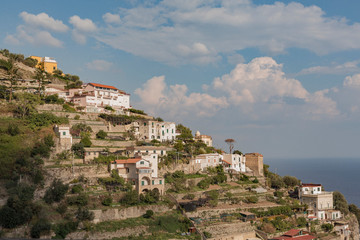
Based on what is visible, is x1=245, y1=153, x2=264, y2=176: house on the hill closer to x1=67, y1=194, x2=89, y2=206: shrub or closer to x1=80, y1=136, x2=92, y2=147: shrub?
x1=80, y1=136, x2=92, y2=147: shrub

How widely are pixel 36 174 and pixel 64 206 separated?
5520mm

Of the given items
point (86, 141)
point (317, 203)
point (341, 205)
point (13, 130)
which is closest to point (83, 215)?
point (86, 141)

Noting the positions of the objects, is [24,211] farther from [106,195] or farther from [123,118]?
[123,118]

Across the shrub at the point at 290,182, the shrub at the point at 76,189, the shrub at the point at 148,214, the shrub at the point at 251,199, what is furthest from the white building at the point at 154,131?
the shrub at the point at 290,182

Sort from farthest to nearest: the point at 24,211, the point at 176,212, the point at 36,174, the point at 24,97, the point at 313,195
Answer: the point at 313,195 → the point at 24,97 → the point at 176,212 → the point at 36,174 → the point at 24,211

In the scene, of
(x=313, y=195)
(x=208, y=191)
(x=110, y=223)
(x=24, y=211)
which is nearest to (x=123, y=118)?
(x=208, y=191)

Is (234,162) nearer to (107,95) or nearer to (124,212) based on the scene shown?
(107,95)

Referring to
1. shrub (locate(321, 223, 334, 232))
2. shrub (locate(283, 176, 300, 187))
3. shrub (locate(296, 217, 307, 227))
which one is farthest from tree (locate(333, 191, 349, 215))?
shrub (locate(296, 217, 307, 227))

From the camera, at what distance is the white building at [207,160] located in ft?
176

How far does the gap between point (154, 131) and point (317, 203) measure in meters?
29.7

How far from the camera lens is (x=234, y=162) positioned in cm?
5944

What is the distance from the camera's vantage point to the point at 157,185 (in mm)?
41719

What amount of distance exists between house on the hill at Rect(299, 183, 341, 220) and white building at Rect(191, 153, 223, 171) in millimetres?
14540

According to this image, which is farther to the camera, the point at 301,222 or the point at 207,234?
the point at 301,222
